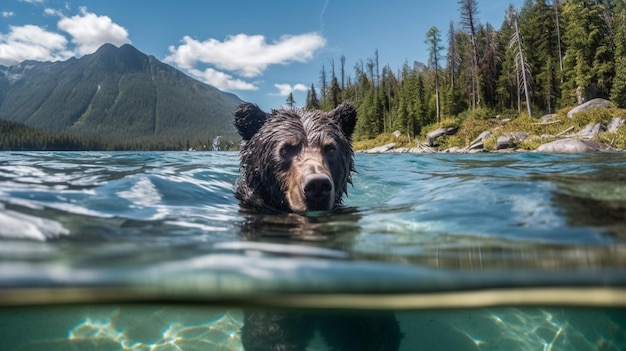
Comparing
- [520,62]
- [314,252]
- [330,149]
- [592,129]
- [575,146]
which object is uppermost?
[520,62]

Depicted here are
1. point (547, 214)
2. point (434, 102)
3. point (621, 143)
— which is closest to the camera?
point (547, 214)

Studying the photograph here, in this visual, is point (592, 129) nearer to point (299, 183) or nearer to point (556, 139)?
point (556, 139)

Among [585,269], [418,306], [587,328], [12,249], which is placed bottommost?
[587,328]

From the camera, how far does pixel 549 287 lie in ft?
11.1

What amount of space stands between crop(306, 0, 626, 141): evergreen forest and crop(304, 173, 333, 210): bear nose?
46369 millimetres

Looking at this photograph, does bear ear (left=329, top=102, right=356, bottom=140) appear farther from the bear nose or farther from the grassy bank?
the grassy bank

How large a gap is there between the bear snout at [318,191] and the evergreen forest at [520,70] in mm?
46347

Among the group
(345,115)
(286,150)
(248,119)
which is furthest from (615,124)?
(286,150)

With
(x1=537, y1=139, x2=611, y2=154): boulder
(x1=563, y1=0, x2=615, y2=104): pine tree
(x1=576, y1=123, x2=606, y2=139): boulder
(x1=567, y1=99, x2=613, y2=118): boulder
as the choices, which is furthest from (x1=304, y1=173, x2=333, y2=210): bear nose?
(x1=563, y1=0, x2=615, y2=104): pine tree

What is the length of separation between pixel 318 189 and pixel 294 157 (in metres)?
0.88

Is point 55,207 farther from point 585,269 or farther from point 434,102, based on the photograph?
point 434,102

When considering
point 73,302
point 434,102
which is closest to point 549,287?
point 73,302

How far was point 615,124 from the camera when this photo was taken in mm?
32094

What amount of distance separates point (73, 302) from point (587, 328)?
23.4 feet
